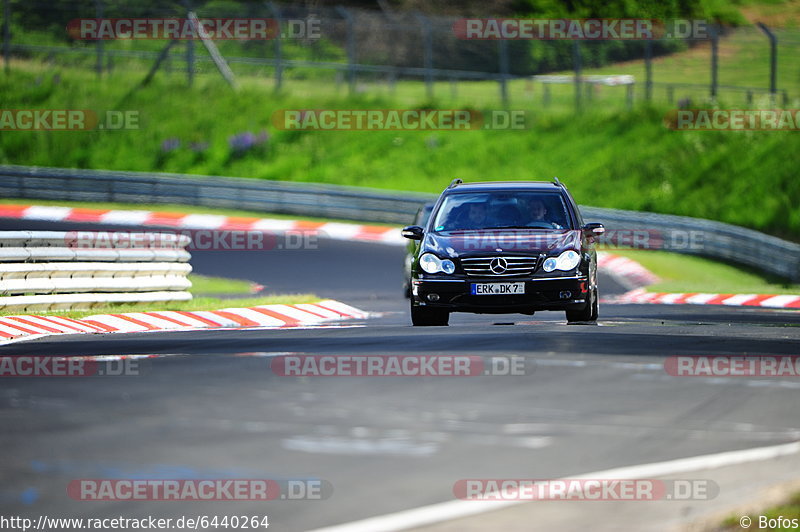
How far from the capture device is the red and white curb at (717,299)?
21672 mm

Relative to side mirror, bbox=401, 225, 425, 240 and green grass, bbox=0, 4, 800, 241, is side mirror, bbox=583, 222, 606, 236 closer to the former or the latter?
side mirror, bbox=401, 225, 425, 240

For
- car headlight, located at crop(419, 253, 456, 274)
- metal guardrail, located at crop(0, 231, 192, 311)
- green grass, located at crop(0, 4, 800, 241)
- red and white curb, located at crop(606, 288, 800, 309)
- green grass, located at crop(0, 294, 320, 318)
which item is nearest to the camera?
car headlight, located at crop(419, 253, 456, 274)

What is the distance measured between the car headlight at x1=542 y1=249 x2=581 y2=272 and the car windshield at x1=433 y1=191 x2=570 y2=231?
678mm

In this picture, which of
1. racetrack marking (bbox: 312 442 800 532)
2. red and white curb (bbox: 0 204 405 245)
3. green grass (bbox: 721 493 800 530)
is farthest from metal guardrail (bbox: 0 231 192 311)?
red and white curb (bbox: 0 204 405 245)

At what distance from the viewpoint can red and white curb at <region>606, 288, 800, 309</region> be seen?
71.1ft

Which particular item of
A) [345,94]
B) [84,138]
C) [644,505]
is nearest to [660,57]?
[345,94]

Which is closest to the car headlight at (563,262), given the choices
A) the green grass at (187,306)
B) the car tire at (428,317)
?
the car tire at (428,317)

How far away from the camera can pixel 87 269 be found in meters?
16.9

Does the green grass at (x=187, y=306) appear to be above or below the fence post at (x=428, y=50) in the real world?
below

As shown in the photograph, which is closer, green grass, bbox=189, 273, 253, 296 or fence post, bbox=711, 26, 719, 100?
green grass, bbox=189, 273, 253, 296

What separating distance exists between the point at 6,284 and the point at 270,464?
9.47m

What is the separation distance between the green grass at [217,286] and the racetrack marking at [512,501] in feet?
50.3

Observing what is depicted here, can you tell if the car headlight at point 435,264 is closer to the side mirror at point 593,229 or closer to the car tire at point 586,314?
the car tire at point 586,314

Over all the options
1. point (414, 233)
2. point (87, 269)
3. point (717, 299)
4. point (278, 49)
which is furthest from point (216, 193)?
point (414, 233)
